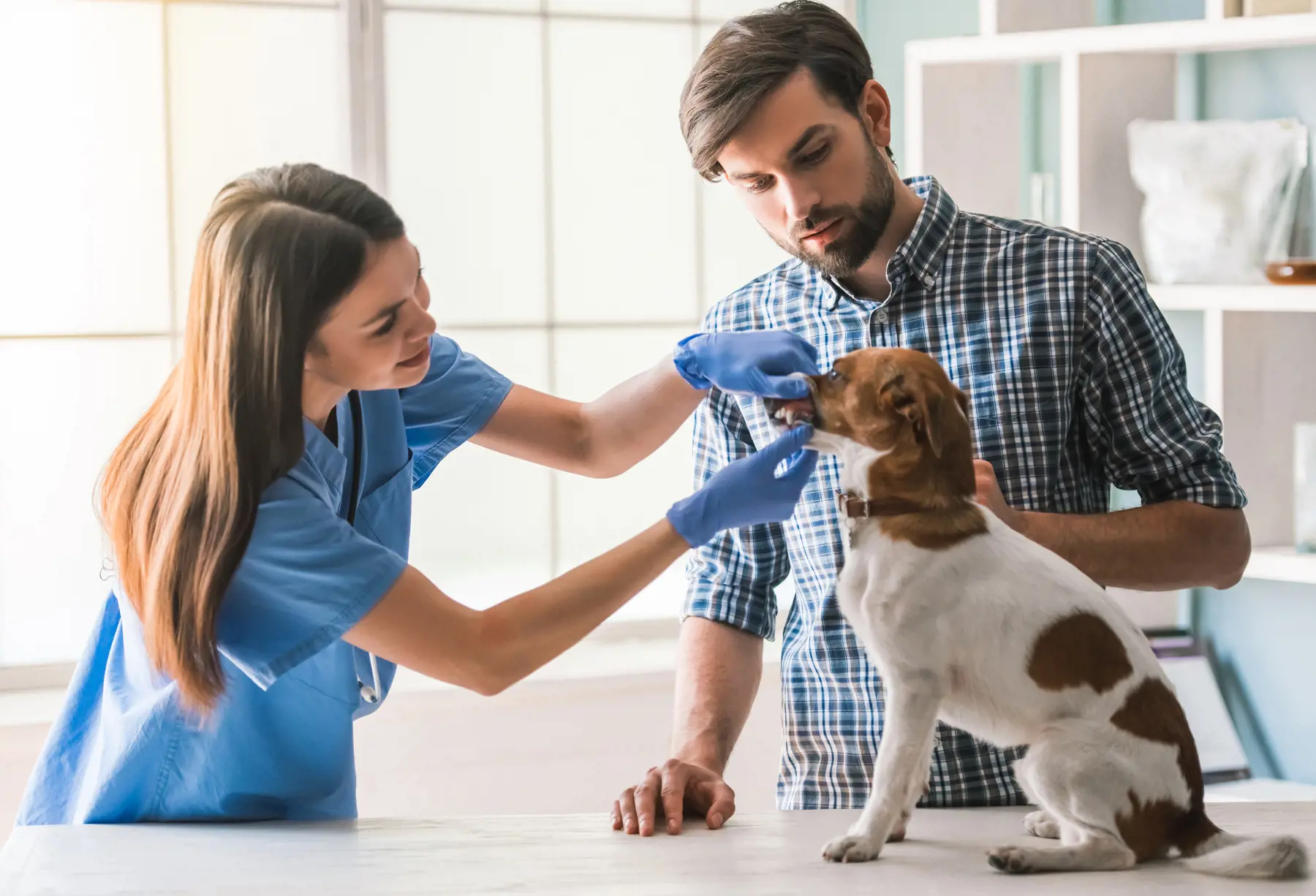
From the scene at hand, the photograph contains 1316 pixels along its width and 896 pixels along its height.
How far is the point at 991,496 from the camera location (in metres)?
1.25

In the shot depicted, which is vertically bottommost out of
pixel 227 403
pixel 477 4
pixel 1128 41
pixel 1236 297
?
pixel 227 403

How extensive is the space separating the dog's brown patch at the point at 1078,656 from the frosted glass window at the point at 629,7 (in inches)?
84.7

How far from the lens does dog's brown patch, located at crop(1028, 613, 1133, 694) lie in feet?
3.55

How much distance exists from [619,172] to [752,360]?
1725 mm

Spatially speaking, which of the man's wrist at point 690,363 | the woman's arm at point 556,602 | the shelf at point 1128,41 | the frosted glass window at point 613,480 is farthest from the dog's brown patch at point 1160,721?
the frosted glass window at point 613,480

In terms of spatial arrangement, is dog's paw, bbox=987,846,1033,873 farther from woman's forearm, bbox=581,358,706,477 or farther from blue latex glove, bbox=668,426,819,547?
woman's forearm, bbox=581,358,706,477

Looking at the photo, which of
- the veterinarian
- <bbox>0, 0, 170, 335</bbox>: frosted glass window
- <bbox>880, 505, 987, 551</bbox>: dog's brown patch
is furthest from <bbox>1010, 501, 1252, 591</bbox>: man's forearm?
<bbox>0, 0, 170, 335</bbox>: frosted glass window

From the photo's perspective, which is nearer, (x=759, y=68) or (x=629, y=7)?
(x=759, y=68)

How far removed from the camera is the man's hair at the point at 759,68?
137 centimetres

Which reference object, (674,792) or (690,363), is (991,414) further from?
(674,792)

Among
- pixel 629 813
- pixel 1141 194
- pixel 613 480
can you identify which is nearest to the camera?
pixel 629 813

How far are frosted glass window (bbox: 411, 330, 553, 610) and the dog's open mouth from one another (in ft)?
5.43

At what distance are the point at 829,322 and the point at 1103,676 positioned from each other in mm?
561

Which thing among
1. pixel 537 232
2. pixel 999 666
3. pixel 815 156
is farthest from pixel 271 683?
pixel 537 232
